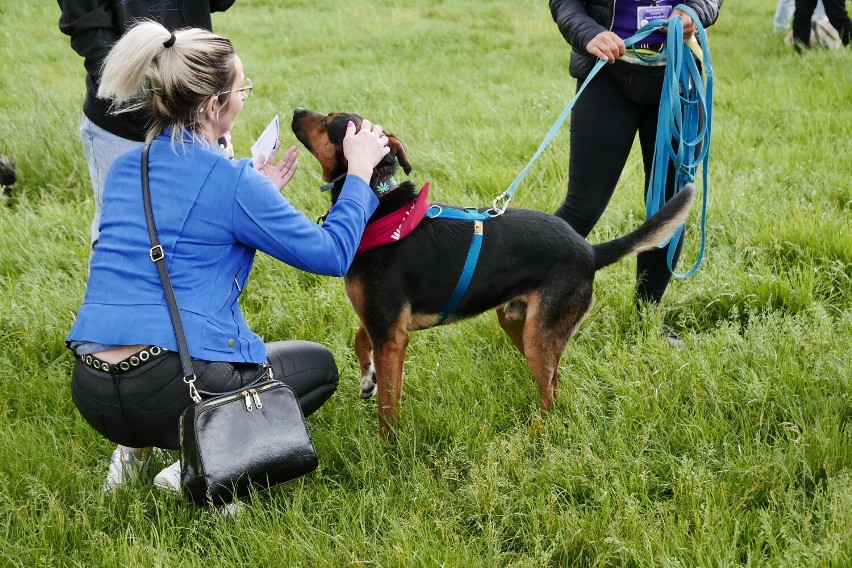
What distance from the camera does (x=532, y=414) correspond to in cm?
327

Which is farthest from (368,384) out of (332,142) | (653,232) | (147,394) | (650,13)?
(650,13)

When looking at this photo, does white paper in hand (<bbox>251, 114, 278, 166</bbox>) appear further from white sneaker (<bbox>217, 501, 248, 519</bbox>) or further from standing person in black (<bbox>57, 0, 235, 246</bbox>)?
white sneaker (<bbox>217, 501, 248, 519</bbox>)

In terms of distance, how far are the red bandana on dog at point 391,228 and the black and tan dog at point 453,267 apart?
0.06 m

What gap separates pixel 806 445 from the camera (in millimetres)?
2877

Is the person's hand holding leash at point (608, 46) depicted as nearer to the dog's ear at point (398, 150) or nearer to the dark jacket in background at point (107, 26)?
the dog's ear at point (398, 150)

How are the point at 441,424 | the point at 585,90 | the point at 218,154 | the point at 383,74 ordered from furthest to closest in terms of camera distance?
the point at 383,74 < the point at 585,90 < the point at 441,424 < the point at 218,154

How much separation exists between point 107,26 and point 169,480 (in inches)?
76.5

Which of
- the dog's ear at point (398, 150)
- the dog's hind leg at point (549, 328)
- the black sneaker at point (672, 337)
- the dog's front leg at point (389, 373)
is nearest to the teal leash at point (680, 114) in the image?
the black sneaker at point (672, 337)

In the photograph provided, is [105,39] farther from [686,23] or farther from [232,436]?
[686,23]

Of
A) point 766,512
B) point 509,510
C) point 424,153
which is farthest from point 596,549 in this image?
point 424,153

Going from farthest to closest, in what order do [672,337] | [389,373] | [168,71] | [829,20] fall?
1. [829,20]
2. [672,337]
3. [389,373]
4. [168,71]

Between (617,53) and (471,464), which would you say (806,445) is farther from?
(617,53)

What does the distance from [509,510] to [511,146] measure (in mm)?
4347

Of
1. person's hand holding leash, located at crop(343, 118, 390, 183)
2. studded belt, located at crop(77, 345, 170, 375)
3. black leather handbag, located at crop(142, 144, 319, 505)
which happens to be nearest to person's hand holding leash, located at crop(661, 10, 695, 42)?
person's hand holding leash, located at crop(343, 118, 390, 183)
